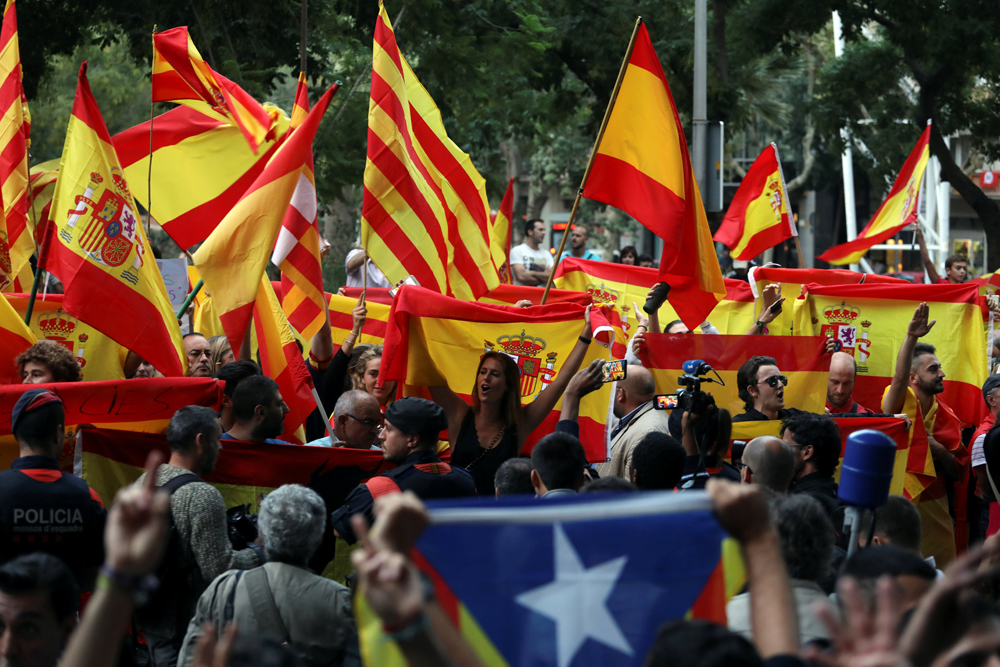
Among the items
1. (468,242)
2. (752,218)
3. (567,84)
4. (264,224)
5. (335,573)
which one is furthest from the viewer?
(567,84)

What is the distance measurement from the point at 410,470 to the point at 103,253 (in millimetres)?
2380

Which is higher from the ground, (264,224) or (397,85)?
(397,85)

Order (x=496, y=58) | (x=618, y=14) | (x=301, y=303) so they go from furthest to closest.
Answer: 1. (x=618, y=14)
2. (x=496, y=58)
3. (x=301, y=303)

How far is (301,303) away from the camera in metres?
6.55

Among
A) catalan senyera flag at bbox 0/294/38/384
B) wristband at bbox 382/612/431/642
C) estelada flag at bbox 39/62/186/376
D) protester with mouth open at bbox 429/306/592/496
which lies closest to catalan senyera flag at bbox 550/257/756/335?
protester with mouth open at bbox 429/306/592/496

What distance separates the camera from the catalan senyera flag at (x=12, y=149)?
7125mm

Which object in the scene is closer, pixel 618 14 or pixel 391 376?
pixel 391 376

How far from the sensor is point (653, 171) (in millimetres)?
6711

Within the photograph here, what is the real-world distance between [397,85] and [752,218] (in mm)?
4687

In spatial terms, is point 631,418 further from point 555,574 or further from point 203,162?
point 555,574

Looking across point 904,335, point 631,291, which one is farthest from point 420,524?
point 631,291

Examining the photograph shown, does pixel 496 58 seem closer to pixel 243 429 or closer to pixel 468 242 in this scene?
pixel 468 242

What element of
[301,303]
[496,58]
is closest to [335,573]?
[301,303]

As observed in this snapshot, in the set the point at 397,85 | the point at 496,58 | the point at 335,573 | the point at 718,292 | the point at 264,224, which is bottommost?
the point at 335,573
